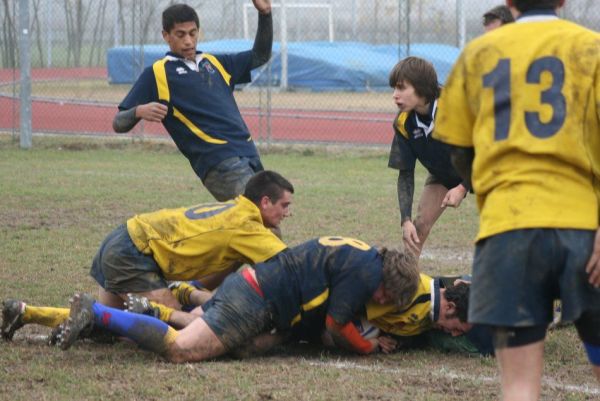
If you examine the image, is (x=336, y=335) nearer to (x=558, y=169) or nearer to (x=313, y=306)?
(x=313, y=306)

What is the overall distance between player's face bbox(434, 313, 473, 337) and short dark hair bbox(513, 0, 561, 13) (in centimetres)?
251

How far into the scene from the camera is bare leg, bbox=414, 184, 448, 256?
688cm

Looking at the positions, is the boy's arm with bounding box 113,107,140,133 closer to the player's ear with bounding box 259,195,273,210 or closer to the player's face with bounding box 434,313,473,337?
the player's ear with bounding box 259,195,273,210

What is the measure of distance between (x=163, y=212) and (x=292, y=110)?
17.3 metres

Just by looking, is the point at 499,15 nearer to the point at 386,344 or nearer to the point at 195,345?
the point at 386,344

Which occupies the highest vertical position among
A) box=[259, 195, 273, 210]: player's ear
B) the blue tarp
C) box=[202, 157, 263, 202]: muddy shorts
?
box=[259, 195, 273, 210]: player's ear

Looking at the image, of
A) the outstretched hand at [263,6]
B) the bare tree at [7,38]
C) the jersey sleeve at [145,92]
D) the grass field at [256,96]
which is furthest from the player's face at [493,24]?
the grass field at [256,96]

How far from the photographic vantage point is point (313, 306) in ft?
17.9

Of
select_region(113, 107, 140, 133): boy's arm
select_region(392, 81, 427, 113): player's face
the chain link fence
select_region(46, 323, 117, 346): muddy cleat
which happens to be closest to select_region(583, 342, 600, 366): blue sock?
select_region(46, 323, 117, 346): muddy cleat

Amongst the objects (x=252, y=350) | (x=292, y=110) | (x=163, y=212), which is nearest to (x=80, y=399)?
(x=252, y=350)

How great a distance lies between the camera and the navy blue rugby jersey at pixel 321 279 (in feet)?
17.5

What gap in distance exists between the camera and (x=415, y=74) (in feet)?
20.5

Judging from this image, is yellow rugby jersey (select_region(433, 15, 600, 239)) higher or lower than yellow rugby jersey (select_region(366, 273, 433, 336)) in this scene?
higher

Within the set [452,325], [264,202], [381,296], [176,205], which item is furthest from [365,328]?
[176,205]
